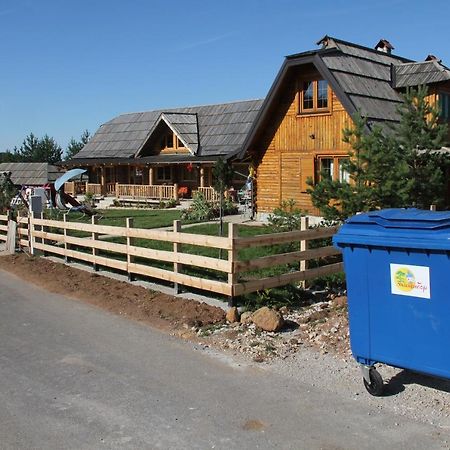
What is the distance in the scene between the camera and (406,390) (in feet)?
17.3

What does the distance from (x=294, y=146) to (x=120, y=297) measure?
42.0 ft

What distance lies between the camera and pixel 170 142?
1356 inches

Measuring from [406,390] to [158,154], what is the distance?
98.8 ft

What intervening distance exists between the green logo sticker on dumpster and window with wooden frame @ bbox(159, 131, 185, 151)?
1136 inches

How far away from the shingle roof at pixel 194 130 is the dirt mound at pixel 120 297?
18.3 metres

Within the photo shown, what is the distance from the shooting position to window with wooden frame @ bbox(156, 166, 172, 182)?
35.0m

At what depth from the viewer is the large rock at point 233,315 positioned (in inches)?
302

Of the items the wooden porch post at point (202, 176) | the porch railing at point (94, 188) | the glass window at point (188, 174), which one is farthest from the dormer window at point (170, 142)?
the porch railing at point (94, 188)

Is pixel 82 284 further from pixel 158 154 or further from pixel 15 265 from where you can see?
pixel 158 154

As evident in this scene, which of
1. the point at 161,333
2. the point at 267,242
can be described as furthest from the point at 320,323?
the point at 161,333

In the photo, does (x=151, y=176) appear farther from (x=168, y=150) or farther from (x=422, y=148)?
(x=422, y=148)

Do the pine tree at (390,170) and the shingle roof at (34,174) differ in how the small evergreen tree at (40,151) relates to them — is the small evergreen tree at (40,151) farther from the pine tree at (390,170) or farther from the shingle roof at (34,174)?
the pine tree at (390,170)

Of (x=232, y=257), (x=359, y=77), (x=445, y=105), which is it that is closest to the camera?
(x=232, y=257)

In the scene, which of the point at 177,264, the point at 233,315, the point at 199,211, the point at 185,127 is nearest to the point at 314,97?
the point at 199,211
